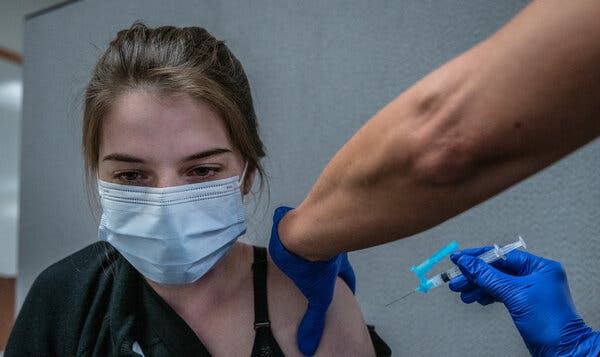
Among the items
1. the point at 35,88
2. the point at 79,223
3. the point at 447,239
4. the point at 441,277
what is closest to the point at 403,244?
the point at 447,239

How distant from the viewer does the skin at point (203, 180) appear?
36.5 inches

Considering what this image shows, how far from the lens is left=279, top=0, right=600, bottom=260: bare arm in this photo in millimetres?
382

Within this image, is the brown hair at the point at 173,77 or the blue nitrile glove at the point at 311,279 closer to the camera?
the blue nitrile glove at the point at 311,279

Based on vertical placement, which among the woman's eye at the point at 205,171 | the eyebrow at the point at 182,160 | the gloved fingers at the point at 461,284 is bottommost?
the gloved fingers at the point at 461,284

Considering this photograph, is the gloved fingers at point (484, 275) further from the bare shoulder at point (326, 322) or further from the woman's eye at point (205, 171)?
the woman's eye at point (205, 171)

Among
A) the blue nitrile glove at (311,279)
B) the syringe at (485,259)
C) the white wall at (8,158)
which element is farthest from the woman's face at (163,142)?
the white wall at (8,158)

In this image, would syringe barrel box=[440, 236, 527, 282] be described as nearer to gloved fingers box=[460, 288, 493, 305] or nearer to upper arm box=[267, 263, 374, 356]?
gloved fingers box=[460, 288, 493, 305]

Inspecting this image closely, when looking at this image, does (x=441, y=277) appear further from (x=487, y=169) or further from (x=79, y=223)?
(x=79, y=223)

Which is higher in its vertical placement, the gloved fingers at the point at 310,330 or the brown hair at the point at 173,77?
the brown hair at the point at 173,77

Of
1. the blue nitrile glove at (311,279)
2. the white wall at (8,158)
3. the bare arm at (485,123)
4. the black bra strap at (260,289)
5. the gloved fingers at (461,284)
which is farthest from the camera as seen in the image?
the white wall at (8,158)

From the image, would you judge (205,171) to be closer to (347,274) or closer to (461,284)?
(347,274)

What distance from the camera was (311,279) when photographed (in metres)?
0.86

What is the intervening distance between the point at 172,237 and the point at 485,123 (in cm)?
64

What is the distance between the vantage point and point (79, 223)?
62.3 inches
